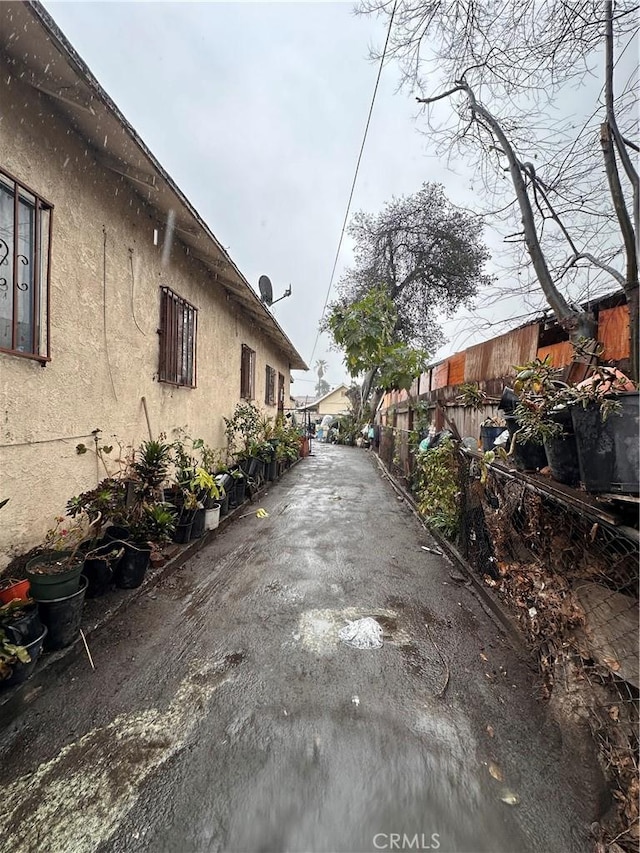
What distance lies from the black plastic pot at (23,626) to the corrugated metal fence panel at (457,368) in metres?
5.43

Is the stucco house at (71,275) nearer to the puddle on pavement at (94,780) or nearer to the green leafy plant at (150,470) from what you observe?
the green leafy plant at (150,470)

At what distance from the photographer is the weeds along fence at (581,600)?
4.79ft

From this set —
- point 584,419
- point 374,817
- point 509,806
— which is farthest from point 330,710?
point 584,419

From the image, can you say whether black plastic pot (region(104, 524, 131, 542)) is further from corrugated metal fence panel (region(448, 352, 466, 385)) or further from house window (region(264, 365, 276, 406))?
house window (region(264, 365, 276, 406))

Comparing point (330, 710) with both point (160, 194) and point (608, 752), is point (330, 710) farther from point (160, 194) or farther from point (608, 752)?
point (160, 194)

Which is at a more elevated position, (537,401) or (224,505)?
(537,401)

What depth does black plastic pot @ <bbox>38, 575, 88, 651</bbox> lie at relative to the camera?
210cm

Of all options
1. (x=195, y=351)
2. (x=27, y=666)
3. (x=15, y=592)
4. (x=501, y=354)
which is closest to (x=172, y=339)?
(x=195, y=351)

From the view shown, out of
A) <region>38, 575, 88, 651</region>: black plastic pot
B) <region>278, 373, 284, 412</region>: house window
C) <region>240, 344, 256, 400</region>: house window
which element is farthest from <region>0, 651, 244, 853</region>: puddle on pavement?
<region>278, 373, 284, 412</region>: house window

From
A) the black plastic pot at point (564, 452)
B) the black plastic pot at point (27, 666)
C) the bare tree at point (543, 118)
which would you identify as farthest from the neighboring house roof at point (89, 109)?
the black plastic pot at point (564, 452)

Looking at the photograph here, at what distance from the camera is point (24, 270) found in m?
2.45

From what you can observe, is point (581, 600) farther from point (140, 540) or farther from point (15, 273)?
point (15, 273)

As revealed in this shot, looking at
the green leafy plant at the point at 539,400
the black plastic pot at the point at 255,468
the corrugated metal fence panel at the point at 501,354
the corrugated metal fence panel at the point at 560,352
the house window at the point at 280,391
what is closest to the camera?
the green leafy plant at the point at 539,400

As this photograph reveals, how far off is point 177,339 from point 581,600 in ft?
15.4
